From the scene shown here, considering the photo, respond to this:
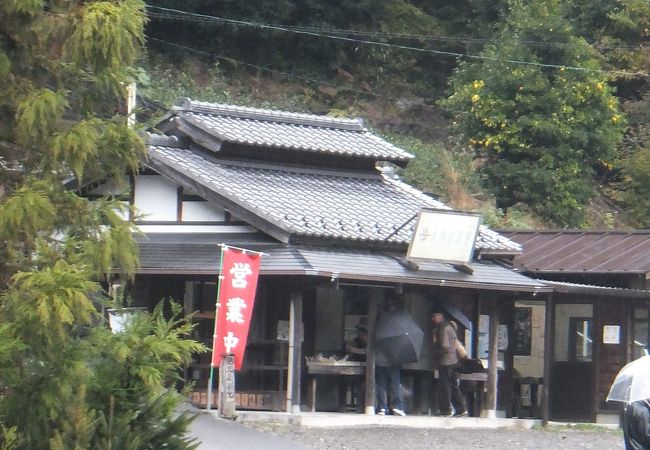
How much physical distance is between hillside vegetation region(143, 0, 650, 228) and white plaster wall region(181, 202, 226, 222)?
497 inches

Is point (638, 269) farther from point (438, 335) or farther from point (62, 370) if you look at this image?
point (62, 370)

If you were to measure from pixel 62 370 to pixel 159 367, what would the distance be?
2.53 ft

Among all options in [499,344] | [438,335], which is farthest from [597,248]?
[438,335]

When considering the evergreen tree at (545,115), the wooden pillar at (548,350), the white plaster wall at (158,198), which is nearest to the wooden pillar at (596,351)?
the wooden pillar at (548,350)

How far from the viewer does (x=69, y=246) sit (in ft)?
34.8

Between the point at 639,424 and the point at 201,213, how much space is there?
34.1 feet

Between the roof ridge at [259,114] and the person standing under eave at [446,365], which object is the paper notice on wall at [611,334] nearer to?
the person standing under eave at [446,365]

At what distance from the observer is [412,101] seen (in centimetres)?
4112

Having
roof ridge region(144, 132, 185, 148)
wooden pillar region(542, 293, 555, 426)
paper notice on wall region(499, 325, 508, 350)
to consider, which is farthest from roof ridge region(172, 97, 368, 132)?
wooden pillar region(542, 293, 555, 426)

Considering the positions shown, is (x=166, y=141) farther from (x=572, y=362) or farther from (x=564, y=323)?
(x=572, y=362)

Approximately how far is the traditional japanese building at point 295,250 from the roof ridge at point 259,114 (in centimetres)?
3

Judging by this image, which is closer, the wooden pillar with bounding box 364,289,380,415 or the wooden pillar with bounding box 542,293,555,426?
the wooden pillar with bounding box 364,289,380,415

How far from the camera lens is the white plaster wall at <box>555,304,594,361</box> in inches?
904

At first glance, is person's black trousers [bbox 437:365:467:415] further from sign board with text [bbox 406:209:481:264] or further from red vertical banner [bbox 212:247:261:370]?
red vertical banner [bbox 212:247:261:370]
